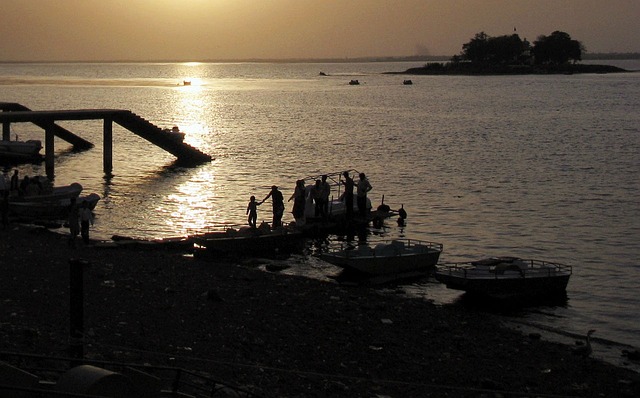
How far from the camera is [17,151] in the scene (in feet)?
175

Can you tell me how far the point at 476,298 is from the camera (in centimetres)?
2331

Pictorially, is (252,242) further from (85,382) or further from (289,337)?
(85,382)

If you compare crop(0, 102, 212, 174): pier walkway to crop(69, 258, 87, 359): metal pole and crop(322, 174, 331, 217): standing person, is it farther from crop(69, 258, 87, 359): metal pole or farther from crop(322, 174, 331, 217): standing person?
crop(69, 258, 87, 359): metal pole

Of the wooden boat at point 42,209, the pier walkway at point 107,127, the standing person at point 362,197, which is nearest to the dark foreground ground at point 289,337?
the wooden boat at point 42,209

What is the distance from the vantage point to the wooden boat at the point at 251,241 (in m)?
27.9

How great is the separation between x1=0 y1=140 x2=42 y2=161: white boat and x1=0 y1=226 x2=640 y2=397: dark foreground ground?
31873 millimetres

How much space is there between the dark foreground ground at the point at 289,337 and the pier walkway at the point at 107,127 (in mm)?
24293

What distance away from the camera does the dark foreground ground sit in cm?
1550

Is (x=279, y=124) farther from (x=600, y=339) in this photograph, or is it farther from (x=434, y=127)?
(x=600, y=339)

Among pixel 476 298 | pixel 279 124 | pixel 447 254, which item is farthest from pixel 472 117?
pixel 476 298

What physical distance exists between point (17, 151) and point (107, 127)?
668 cm

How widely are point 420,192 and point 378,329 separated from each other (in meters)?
26.5

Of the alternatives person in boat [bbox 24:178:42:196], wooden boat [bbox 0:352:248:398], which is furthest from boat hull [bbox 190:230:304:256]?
wooden boat [bbox 0:352:248:398]

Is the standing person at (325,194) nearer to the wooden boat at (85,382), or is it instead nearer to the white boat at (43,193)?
the white boat at (43,193)
